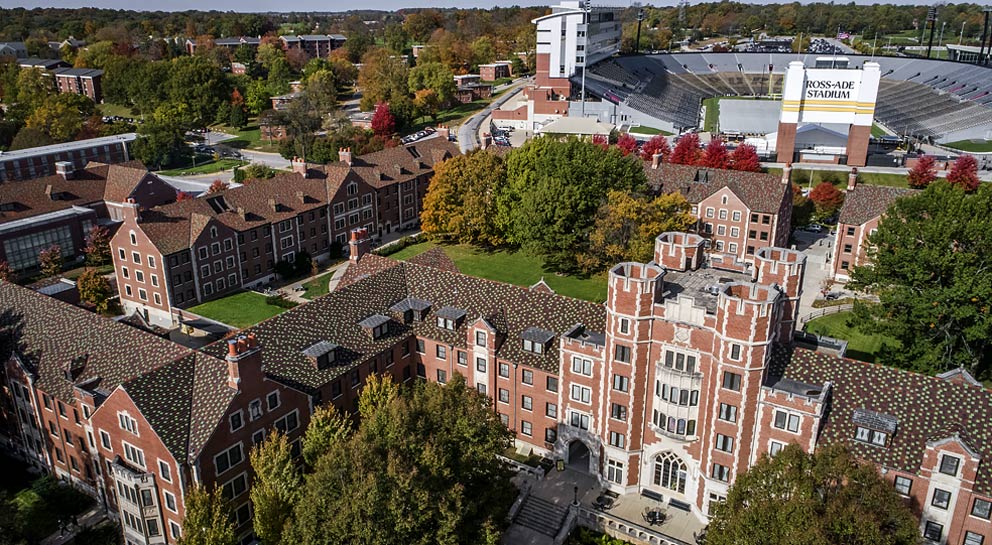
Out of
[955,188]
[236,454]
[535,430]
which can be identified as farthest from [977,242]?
[236,454]

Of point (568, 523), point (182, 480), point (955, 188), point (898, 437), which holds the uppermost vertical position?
point (955, 188)

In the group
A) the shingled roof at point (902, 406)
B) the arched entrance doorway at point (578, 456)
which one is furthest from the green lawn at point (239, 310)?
the shingled roof at point (902, 406)

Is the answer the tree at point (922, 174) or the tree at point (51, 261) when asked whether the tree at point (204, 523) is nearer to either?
the tree at point (51, 261)

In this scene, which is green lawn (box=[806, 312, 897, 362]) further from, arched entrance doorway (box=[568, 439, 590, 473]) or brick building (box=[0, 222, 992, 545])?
arched entrance doorway (box=[568, 439, 590, 473])

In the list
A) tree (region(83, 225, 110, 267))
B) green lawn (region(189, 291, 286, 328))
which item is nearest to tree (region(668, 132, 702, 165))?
green lawn (region(189, 291, 286, 328))

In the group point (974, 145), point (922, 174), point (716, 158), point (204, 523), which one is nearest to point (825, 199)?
point (716, 158)

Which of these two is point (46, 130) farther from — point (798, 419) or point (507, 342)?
point (798, 419)

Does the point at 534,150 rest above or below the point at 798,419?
above
